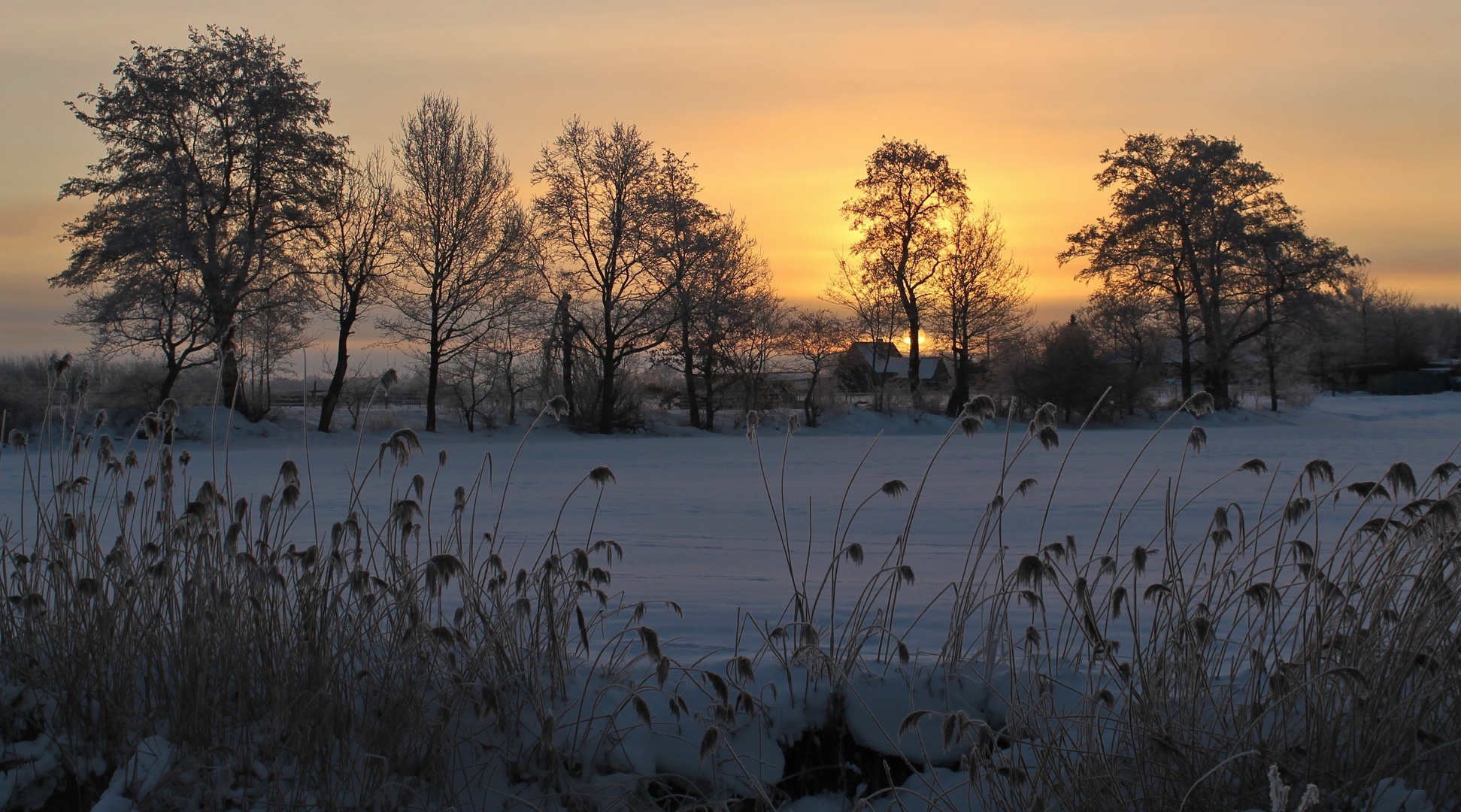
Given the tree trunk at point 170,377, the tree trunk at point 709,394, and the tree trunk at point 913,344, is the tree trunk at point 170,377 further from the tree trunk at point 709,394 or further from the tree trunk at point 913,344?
the tree trunk at point 913,344

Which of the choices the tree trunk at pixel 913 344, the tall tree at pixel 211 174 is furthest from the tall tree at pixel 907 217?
the tall tree at pixel 211 174

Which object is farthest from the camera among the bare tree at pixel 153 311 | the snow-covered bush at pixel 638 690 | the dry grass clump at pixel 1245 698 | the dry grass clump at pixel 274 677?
A: the bare tree at pixel 153 311

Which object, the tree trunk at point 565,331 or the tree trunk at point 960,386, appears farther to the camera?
the tree trunk at point 960,386

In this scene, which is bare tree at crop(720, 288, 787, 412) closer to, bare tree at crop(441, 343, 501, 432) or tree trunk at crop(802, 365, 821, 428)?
tree trunk at crop(802, 365, 821, 428)

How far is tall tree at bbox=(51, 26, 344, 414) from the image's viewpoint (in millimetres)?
21688

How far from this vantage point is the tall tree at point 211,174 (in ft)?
71.2

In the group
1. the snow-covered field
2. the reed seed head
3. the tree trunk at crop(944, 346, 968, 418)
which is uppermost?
the tree trunk at crop(944, 346, 968, 418)

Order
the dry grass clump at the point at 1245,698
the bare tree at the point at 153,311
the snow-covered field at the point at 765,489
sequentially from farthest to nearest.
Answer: the bare tree at the point at 153,311, the snow-covered field at the point at 765,489, the dry grass clump at the point at 1245,698

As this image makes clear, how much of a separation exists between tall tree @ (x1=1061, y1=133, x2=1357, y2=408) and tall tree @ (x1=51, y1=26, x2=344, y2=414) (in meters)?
24.6

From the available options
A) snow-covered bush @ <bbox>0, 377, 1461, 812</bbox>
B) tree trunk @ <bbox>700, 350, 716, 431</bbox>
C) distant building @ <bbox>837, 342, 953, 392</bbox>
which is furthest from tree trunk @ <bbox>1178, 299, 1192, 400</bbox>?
snow-covered bush @ <bbox>0, 377, 1461, 812</bbox>

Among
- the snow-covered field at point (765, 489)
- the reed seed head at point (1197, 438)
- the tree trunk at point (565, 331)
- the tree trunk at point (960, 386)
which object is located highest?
the tree trunk at point (565, 331)

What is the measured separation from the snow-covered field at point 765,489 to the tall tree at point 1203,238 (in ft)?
18.9

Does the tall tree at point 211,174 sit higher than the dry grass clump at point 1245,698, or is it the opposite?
the tall tree at point 211,174

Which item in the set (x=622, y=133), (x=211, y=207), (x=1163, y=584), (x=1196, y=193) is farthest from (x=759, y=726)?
(x=1196, y=193)
